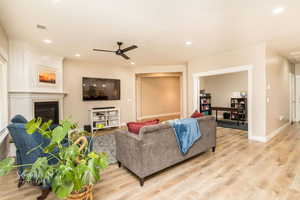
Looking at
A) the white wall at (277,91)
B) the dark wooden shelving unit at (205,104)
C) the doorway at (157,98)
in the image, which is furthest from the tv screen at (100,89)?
the white wall at (277,91)

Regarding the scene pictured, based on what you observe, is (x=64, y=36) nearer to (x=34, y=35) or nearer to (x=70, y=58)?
(x=34, y=35)

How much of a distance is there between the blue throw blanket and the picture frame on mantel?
361cm

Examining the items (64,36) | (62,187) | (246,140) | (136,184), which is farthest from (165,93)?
(62,187)

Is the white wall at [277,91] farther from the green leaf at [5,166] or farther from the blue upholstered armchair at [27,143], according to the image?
the green leaf at [5,166]

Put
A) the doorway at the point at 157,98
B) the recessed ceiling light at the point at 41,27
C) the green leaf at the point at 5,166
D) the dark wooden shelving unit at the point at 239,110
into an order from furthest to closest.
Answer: the doorway at the point at 157,98 → the dark wooden shelving unit at the point at 239,110 → the recessed ceiling light at the point at 41,27 → the green leaf at the point at 5,166

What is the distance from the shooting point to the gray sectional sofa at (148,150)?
202cm

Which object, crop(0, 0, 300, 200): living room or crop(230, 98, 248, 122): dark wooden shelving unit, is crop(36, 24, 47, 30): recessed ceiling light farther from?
crop(230, 98, 248, 122): dark wooden shelving unit

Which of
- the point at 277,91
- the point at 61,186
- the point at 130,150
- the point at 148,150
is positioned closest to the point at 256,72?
the point at 277,91

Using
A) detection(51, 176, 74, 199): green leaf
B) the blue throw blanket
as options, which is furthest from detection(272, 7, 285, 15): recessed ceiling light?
detection(51, 176, 74, 199): green leaf

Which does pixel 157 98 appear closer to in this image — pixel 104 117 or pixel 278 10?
pixel 104 117

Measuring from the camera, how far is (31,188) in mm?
2051

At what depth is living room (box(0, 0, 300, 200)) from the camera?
5.82 ft

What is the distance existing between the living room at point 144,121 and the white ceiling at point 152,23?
22 millimetres

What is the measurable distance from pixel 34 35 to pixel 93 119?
3.00 meters
